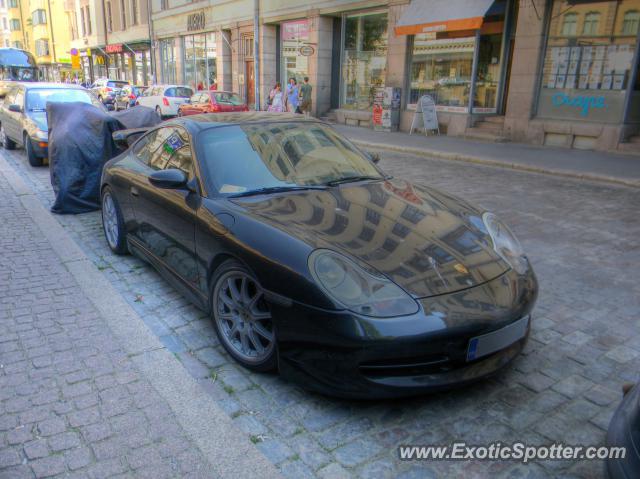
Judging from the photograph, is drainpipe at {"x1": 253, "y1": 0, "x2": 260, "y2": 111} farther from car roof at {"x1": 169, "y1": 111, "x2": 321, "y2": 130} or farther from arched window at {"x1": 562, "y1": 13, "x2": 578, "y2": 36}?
car roof at {"x1": 169, "y1": 111, "x2": 321, "y2": 130}

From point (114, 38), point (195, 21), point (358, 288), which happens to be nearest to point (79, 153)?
point (358, 288)

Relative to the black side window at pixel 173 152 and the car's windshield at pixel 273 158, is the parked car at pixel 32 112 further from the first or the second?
the car's windshield at pixel 273 158

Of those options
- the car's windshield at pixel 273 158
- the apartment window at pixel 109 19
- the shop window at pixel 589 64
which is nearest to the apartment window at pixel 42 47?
the apartment window at pixel 109 19

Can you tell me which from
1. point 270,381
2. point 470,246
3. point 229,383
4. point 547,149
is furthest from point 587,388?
point 547,149

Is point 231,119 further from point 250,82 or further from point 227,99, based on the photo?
point 250,82

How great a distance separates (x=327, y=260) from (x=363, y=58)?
19.1 m

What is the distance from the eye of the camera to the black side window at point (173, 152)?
3823 mm

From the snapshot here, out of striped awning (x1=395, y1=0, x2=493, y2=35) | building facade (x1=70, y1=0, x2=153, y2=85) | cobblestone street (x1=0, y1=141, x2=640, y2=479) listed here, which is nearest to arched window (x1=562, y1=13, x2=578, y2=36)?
striped awning (x1=395, y1=0, x2=493, y2=35)

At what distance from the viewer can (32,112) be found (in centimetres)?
1037

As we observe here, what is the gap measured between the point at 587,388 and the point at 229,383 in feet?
7.00

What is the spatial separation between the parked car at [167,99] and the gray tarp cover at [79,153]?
617 inches

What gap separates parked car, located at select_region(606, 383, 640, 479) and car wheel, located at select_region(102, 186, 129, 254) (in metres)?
4.40

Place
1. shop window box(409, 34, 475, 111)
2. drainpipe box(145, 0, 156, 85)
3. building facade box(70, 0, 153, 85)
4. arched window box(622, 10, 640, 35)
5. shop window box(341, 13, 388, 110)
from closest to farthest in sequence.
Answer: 1. arched window box(622, 10, 640, 35)
2. shop window box(409, 34, 475, 111)
3. shop window box(341, 13, 388, 110)
4. drainpipe box(145, 0, 156, 85)
5. building facade box(70, 0, 153, 85)

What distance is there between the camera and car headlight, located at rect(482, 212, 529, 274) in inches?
120
